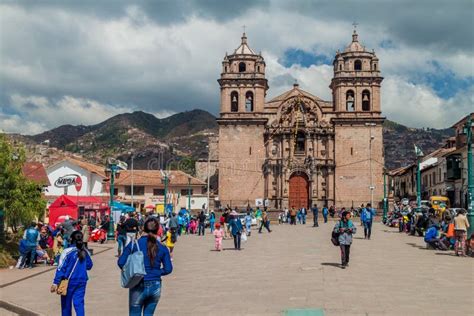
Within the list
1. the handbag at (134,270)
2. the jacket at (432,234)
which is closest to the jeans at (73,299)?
the handbag at (134,270)

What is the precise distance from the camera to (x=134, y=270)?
637cm

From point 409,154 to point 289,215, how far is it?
106 meters

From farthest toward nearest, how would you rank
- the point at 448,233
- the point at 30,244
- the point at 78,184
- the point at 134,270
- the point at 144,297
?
the point at 78,184 → the point at 448,233 → the point at 30,244 → the point at 144,297 → the point at 134,270

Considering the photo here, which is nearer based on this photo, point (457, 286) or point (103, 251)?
point (457, 286)

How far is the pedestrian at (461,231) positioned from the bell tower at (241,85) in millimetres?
37569

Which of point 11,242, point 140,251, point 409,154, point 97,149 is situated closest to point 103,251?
point 11,242

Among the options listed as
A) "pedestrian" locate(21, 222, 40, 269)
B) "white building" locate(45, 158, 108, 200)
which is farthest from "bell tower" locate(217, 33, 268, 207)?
"pedestrian" locate(21, 222, 40, 269)

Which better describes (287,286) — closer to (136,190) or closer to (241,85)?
(241,85)

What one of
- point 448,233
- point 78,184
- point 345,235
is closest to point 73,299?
point 345,235

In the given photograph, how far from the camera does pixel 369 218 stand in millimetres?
23312

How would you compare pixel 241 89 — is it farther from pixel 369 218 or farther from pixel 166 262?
pixel 166 262

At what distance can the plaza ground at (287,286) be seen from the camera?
9086mm

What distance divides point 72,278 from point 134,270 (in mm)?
1481

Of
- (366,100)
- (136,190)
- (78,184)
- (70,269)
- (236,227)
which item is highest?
(366,100)
